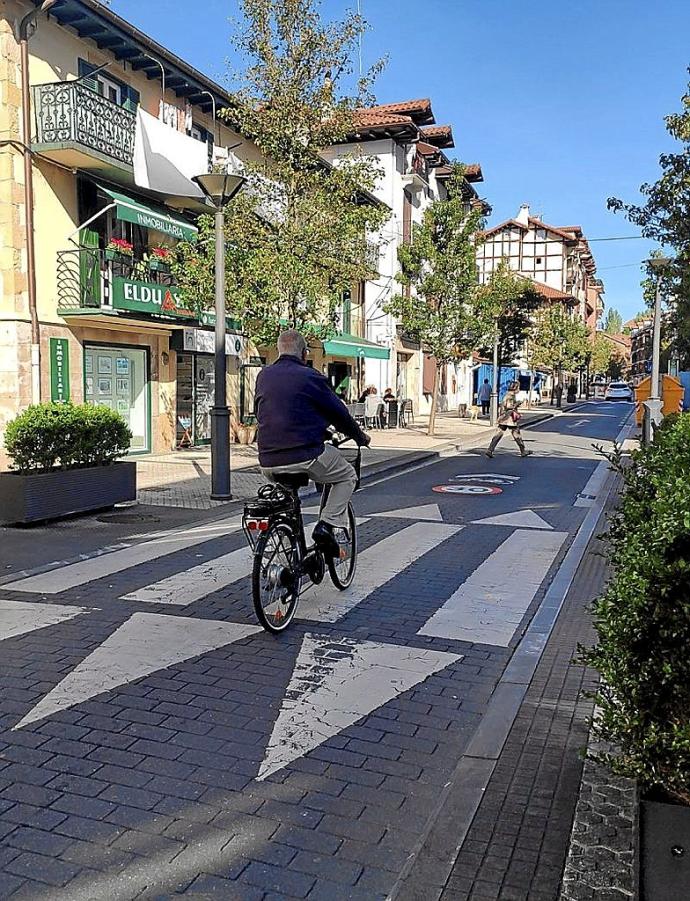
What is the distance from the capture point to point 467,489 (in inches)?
504

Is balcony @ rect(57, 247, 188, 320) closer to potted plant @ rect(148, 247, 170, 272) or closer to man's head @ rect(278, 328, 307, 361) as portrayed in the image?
potted plant @ rect(148, 247, 170, 272)

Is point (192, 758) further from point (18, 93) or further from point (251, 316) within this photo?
point (18, 93)

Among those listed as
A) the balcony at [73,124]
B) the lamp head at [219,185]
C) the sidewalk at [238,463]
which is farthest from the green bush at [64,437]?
the balcony at [73,124]

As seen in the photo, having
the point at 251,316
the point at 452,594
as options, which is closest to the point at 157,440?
the point at 251,316

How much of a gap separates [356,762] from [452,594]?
2967mm

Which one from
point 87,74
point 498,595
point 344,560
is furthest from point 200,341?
point 498,595

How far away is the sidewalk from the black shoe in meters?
5.08

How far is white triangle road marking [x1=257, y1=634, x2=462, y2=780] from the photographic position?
371 cm

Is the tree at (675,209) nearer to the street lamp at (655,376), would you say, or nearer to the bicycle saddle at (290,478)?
the street lamp at (655,376)

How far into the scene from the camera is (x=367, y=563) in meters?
7.40

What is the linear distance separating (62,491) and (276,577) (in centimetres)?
508

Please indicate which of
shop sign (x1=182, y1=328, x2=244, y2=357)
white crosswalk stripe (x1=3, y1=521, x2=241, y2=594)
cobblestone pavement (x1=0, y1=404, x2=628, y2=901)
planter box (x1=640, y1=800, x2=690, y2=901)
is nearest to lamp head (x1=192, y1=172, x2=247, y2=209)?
white crosswalk stripe (x1=3, y1=521, x2=241, y2=594)

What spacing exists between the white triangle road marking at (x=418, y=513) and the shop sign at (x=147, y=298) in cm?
814

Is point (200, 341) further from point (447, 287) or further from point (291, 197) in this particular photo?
point (447, 287)
